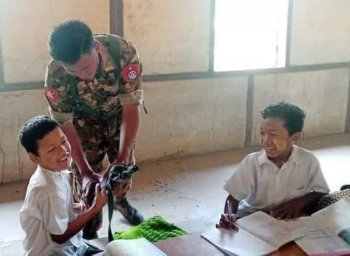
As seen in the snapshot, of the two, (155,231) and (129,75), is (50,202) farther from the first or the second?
(129,75)

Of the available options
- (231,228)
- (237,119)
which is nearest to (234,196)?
(231,228)

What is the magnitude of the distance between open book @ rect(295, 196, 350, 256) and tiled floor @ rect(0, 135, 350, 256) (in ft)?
2.35

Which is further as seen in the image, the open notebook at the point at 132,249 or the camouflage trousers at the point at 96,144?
the camouflage trousers at the point at 96,144

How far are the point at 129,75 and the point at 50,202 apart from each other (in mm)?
843

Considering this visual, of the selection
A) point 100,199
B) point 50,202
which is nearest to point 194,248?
point 100,199

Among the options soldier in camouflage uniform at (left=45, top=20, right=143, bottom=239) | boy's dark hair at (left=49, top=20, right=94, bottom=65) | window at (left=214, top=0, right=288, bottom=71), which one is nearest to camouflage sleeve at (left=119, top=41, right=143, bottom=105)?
soldier in camouflage uniform at (left=45, top=20, right=143, bottom=239)

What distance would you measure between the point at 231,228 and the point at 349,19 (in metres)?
3.81

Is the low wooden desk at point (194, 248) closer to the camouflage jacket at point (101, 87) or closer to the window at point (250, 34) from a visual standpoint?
the camouflage jacket at point (101, 87)

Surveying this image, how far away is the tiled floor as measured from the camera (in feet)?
9.95

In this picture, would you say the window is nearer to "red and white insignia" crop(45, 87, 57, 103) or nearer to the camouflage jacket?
the camouflage jacket

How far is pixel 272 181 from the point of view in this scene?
1.99 m

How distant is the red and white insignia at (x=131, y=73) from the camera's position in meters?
2.32

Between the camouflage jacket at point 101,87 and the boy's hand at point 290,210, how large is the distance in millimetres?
859

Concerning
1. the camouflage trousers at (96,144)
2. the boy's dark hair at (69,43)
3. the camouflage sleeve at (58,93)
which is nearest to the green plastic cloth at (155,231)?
the camouflage trousers at (96,144)
